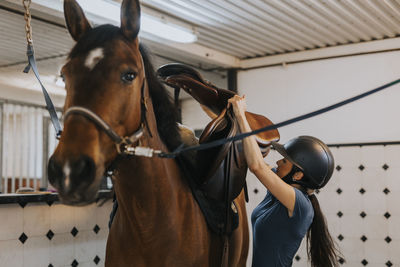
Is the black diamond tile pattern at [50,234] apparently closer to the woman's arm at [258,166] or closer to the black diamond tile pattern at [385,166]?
the woman's arm at [258,166]

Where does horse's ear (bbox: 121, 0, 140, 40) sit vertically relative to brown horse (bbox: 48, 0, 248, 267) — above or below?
above

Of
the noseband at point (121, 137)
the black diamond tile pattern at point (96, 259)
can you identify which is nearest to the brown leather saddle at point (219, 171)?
the noseband at point (121, 137)

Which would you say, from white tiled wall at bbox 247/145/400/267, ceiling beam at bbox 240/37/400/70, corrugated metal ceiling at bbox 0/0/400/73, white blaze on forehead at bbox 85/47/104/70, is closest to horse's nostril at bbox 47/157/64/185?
white blaze on forehead at bbox 85/47/104/70

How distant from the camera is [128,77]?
140 cm

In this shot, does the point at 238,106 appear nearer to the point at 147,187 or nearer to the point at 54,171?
the point at 147,187

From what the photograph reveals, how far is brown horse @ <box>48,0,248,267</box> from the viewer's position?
125cm

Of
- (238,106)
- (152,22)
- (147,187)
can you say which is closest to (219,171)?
(238,106)

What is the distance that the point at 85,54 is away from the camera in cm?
138

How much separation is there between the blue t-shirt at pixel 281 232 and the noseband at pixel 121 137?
0.97 m

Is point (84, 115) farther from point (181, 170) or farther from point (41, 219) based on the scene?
point (41, 219)

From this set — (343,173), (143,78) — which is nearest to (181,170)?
(143,78)

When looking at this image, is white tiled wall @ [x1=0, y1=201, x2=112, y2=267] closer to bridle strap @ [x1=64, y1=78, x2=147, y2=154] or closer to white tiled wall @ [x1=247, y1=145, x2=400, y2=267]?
bridle strap @ [x1=64, y1=78, x2=147, y2=154]

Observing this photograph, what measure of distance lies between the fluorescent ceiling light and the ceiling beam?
4.57 ft

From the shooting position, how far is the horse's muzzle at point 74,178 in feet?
3.94
